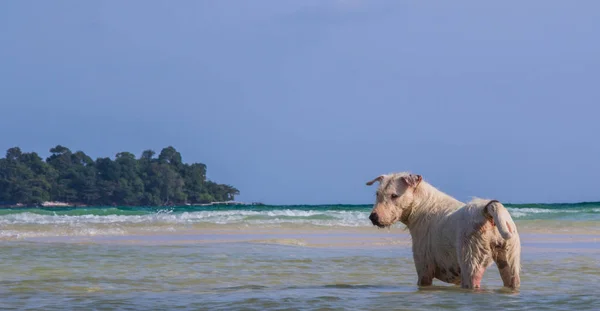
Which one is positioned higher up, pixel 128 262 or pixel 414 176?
pixel 414 176

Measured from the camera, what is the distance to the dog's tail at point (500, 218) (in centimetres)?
711

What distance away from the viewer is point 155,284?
946 centimetres

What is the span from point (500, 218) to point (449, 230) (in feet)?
2.40

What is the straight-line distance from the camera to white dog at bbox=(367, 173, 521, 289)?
7.41 m

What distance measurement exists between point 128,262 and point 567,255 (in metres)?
6.77

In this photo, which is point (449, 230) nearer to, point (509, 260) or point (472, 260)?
point (472, 260)

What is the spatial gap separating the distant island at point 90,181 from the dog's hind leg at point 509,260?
13440 centimetres

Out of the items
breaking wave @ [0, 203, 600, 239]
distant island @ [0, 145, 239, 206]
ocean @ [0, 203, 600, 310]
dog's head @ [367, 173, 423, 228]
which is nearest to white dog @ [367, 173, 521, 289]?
dog's head @ [367, 173, 423, 228]

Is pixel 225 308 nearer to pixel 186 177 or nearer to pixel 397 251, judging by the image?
pixel 397 251

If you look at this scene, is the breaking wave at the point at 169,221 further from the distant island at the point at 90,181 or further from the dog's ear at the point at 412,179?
the distant island at the point at 90,181

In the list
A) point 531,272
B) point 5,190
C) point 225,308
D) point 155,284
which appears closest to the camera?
point 225,308

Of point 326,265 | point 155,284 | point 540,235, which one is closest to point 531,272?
point 326,265

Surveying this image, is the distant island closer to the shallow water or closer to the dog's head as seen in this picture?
the shallow water

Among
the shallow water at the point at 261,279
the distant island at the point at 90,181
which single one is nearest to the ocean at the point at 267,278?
the shallow water at the point at 261,279
